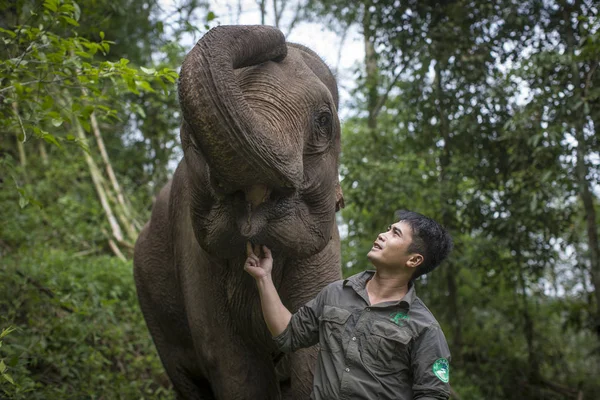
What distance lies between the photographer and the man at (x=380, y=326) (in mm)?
2566

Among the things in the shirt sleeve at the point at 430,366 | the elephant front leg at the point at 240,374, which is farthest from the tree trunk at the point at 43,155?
the shirt sleeve at the point at 430,366

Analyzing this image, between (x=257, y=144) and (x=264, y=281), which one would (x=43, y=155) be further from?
(x=257, y=144)

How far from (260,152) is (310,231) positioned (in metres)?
0.57

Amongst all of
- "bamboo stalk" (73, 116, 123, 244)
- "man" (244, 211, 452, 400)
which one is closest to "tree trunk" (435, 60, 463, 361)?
"bamboo stalk" (73, 116, 123, 244)

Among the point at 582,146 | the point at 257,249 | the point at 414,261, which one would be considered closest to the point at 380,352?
the point at 414,261

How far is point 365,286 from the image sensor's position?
281 centimetres

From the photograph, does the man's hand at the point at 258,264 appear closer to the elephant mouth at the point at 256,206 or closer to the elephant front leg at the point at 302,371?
the elephant mouth at the point at 256,206

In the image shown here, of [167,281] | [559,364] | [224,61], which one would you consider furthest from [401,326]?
[559,364]

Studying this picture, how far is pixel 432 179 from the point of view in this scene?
754 cm

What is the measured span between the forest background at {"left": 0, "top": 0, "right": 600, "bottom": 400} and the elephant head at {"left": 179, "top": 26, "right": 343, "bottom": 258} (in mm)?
1474

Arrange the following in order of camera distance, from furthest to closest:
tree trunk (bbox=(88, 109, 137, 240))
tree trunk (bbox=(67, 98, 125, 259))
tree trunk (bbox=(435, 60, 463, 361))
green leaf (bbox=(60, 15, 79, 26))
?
tree trunk (bbox=(88, 109, 137, 240)), tree trunk (bbox=(67, 98, 125, 259)), tree trunk (bbox=(435, 60, 463, 361)), green leaf (bbox=(60, 15, 79, 26))

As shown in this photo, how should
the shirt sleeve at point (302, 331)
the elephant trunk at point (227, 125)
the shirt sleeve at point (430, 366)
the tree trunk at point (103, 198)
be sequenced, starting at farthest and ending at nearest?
the tree trunk at point (103, 198) < the shirt sleeve at point (302, 331) < the shirt sleeve at point (430, 366) < the elephant trunk at point (227, 125)

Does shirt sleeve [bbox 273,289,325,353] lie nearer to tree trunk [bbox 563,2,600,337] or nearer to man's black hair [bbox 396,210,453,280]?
man's black hair [bbox 396,210,453,280]

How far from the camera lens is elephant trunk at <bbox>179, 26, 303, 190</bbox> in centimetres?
231
